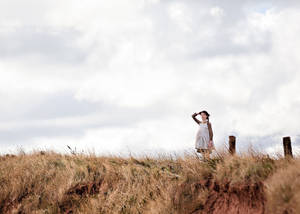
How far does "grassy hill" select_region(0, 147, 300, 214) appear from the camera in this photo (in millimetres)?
10297

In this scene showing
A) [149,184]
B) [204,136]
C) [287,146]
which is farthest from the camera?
[204,136]

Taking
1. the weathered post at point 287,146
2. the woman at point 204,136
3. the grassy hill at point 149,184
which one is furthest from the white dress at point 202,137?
the weathered post at point 287,146

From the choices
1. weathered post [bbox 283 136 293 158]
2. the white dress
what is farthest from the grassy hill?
the white dress

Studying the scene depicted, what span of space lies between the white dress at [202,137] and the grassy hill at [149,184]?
79.5 inches

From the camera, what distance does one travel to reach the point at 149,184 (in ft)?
44.4

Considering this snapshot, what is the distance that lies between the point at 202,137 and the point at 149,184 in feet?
12.7

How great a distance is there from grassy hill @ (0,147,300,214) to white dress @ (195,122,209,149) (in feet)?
6.62

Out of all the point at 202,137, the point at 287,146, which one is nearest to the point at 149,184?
the point at 202,137

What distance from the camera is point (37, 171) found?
1600cm

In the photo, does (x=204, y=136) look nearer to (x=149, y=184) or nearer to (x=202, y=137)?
(x=202, y=137)

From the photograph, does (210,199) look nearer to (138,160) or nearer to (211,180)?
(211,180)

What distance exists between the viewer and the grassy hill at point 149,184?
405 inches

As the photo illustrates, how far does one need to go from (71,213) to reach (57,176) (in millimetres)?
1892

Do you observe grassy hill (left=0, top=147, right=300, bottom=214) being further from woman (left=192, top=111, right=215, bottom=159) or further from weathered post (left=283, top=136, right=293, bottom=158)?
woman (left=192, top=111, right=215, bottom=159)
